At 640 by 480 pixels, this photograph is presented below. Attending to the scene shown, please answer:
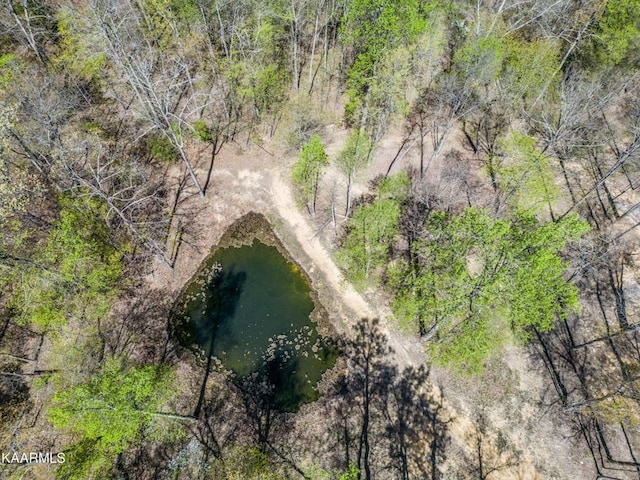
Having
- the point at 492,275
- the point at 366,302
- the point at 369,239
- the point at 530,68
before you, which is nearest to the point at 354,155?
the point at 369,239

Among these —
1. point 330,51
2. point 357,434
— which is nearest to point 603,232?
point 357,434

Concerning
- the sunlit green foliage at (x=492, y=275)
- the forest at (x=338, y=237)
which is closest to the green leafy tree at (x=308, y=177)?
the forest at (x=338, y=237)

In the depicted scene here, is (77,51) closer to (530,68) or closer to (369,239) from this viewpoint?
(369,239)

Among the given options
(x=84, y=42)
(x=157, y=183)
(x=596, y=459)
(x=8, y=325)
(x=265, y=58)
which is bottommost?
(x=596, y=459)

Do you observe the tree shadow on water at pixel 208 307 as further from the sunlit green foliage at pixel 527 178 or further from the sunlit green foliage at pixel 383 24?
the sunlit green foliage at pixel 527 178

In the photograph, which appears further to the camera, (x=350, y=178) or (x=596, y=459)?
(x=350, y=178)

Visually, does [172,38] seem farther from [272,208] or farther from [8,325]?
[8,325]

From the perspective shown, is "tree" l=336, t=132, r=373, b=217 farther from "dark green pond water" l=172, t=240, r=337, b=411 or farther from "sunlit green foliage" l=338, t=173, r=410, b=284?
"dark green pond water" l=172, t=240, r=337, b=411
